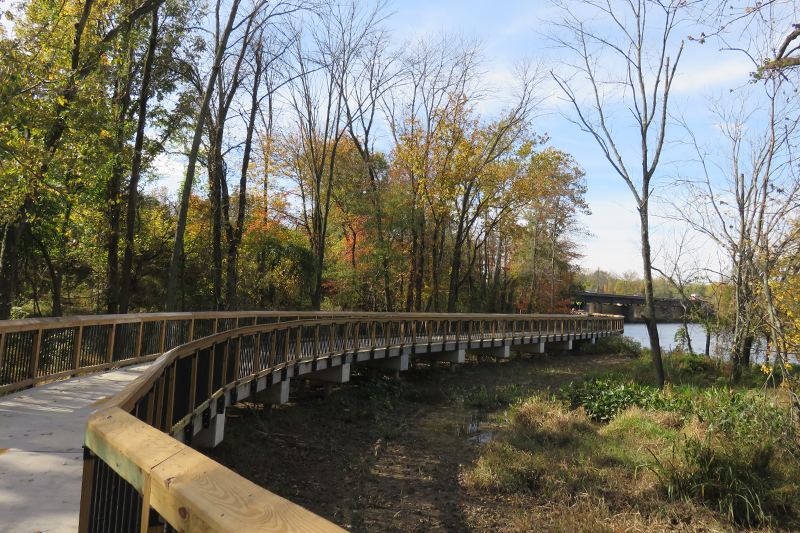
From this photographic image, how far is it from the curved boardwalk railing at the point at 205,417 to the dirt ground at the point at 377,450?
91 centimetres

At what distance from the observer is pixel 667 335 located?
46.2 metres

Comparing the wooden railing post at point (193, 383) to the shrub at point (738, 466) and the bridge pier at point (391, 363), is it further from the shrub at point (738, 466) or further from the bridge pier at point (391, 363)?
the bridge pier at point (391, 363)

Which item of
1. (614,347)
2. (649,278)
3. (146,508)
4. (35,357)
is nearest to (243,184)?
(35,357)

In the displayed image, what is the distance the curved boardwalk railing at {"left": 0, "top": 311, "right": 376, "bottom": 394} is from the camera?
24.2 feet

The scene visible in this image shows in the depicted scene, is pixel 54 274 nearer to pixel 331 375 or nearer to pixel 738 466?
pixel 331 375

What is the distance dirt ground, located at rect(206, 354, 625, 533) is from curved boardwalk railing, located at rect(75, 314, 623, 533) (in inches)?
35.9

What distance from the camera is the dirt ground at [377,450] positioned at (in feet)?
24.3

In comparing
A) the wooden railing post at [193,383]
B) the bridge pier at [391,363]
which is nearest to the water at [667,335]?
the bridge pier at [391,363]

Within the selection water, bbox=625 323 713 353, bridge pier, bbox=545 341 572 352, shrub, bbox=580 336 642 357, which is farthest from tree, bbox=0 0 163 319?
shrub, bbox=580 336 642 357

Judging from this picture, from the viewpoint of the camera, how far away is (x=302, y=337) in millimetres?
12133

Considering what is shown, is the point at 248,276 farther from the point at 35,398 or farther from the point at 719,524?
the point at 719,524

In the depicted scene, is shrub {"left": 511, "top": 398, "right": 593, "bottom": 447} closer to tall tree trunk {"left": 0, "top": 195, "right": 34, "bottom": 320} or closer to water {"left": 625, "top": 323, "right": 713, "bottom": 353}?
tall tree trunk {"left": 0, "top": 195, "right": 34, "bottom": 320}

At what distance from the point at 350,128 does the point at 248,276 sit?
9484mm

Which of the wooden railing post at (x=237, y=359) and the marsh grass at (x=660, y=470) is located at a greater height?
the wooden railing post at (x=237, y=359)
